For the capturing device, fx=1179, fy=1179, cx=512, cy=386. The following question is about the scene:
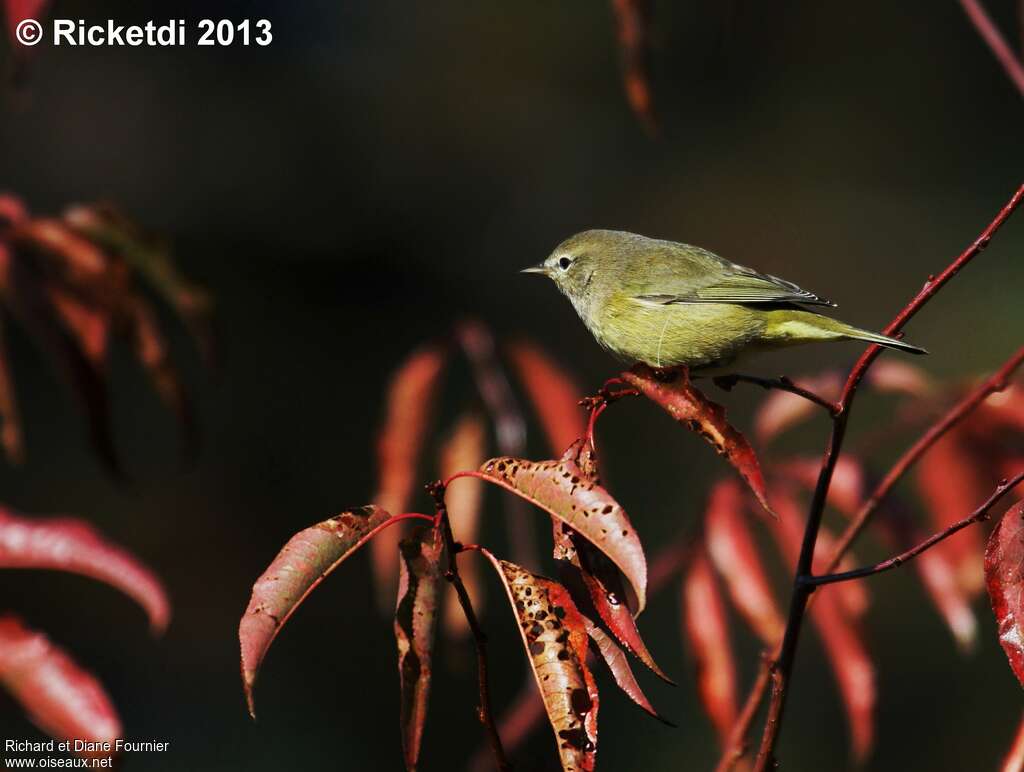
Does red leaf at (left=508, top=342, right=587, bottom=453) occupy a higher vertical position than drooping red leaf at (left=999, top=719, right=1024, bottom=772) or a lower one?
higher

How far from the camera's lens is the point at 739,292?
2428 millimetres

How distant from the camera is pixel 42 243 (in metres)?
2.11

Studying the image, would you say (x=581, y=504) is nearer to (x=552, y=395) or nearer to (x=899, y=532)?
→ (x=899, y=532)

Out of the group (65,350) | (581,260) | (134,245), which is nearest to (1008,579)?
(65,350)

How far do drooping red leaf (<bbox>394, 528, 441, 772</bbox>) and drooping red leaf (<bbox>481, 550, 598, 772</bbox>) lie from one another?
0.09 m

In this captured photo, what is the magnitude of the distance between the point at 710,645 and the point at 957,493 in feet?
2.10

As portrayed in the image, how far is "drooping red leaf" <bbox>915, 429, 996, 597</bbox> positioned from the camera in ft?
7.65

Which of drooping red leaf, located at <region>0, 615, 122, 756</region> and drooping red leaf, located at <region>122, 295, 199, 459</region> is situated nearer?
drooping red leaf, located at <region>0, 615, 122, 756</region>

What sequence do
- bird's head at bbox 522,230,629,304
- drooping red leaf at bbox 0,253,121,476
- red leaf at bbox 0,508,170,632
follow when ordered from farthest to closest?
bird's head at bbox 522,230,629,304, drooping red leaf at bbox 0,253,121,476, red leaf at bbox 0,508,170,632

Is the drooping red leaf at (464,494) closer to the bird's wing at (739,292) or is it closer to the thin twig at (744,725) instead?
the bird's wing at (739,292)

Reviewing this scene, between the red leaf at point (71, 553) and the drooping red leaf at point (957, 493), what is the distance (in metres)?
1.52

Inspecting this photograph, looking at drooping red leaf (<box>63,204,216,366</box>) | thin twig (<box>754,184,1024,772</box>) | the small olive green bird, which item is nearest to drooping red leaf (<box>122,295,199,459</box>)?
drooping red leaf (<box>63,204,216,366</box>)

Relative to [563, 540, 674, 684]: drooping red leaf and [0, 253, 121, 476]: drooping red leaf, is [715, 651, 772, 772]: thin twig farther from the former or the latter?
[0, 253, 121, 476]: drooping red leaf

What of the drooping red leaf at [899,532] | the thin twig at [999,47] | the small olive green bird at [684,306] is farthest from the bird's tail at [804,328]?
the thin twig at [999,47]
